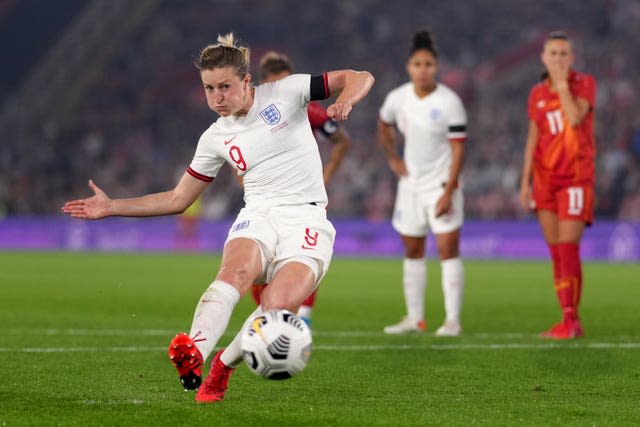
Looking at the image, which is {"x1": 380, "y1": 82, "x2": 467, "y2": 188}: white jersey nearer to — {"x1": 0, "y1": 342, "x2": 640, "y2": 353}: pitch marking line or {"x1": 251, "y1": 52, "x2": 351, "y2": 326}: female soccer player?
{"x1": 251, "y1": 52, "x2": 351, "y2": 326}: female soccer player

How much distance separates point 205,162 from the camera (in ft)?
18.6

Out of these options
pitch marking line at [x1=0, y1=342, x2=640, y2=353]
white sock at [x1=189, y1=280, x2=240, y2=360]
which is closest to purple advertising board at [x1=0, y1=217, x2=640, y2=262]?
pitch marking line at [x1=0, y1=342, x2=640, y2=353]

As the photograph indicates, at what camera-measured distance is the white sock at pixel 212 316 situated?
4.84 meters

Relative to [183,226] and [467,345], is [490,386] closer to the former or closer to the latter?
[467,345]

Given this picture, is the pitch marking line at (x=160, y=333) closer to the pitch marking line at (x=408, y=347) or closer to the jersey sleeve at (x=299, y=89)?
the pitch marking line at (x=408, y=347)

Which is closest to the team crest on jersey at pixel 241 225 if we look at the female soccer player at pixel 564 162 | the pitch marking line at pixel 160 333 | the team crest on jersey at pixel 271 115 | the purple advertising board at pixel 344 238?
the team crest on jersey at pixel 271 115

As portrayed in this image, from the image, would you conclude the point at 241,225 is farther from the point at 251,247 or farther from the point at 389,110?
the point at 389,110

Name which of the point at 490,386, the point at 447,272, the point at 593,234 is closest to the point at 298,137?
the point at 490,386

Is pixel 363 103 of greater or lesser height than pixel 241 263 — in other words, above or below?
above

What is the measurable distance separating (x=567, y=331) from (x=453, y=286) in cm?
106

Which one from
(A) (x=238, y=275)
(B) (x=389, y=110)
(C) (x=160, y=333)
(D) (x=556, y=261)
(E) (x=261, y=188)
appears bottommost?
(C) (x=160, y=333)

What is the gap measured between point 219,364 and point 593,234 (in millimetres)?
17815

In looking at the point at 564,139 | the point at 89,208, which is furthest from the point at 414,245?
the point at 89,208

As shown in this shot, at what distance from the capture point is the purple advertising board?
22.0m
